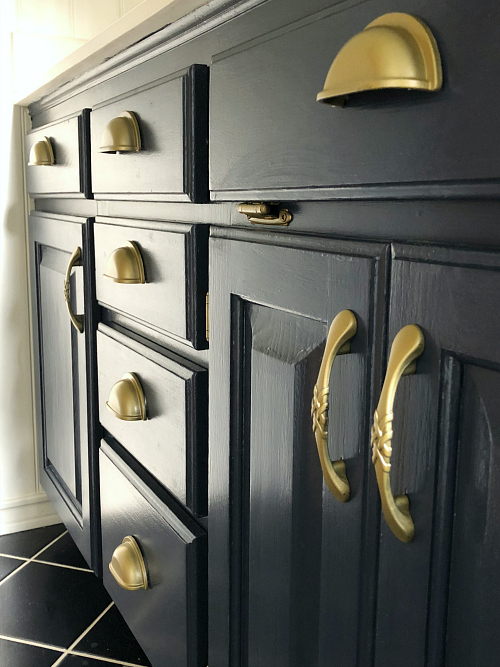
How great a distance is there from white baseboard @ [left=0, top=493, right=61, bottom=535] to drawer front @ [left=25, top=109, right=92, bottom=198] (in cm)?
76

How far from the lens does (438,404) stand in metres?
0.39

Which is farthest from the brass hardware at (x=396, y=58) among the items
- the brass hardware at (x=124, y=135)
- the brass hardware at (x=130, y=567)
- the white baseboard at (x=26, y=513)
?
the white baseboard at (x=26, y=513)

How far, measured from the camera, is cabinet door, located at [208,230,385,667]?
47 cm

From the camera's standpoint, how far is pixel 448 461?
15.4 inches

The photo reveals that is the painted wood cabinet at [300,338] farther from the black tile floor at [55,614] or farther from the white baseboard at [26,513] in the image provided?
the white baseboard at [26,513]

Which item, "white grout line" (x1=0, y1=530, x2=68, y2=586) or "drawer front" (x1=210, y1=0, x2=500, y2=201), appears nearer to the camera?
"drawer front" (x1=210, y1=0, x2=500, y2=201)

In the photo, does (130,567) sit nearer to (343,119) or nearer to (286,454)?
(286,454)

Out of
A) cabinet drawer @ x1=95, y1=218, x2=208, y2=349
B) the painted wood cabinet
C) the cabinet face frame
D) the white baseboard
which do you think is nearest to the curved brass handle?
the painted wood cabinet

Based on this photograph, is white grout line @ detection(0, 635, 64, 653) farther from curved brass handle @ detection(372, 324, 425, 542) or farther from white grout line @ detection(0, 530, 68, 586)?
curved brass handle @ detection(372, 324, 425, 542)

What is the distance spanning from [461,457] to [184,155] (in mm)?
436

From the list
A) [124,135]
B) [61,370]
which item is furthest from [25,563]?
[124,135]

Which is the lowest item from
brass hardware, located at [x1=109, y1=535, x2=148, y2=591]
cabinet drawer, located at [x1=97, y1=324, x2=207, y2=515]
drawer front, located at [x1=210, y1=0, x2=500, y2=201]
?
brass hardware, located at [x1=109, y1=535, x2=148, y2=591]

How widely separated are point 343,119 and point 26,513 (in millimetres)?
1498

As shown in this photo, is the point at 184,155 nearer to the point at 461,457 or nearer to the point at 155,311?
the point at 155,311
